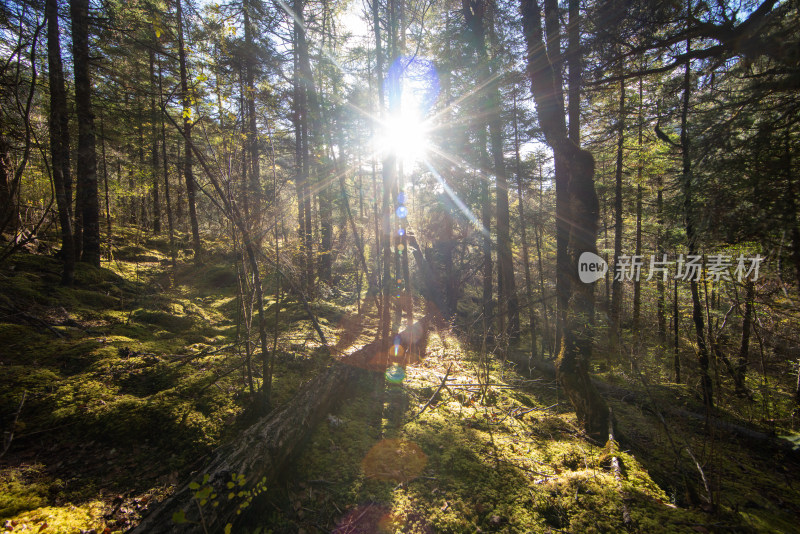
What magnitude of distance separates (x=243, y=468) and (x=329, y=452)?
4.30 feet

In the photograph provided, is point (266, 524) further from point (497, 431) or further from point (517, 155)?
point (517, 155)

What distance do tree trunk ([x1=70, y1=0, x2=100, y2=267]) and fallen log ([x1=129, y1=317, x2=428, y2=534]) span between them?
7.93m

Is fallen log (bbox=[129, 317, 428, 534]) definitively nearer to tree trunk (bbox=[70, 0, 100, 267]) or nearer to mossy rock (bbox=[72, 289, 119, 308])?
mossy rock (bbox=[72, 289, 119, 308])

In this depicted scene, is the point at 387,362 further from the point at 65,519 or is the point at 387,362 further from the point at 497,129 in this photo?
the point at 497,129

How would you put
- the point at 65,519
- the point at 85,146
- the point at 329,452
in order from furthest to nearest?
1. the point at 85,146
2. the point at 329,452
3. the point at 65,519

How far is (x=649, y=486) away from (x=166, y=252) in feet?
57.5

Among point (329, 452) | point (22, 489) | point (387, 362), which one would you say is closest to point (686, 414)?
point (387, 362)

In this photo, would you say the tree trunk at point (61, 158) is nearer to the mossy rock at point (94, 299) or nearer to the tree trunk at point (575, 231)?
the mossy rock at point (94, 299)

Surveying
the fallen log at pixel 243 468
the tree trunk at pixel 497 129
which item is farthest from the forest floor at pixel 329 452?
the tree trunk at pixel 497 129

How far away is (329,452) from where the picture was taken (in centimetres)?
371

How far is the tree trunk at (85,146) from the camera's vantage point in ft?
21.3

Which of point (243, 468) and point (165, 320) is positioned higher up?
point (165, 320)

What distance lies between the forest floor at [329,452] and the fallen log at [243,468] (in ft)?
0.83

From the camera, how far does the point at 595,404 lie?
4.25 m
